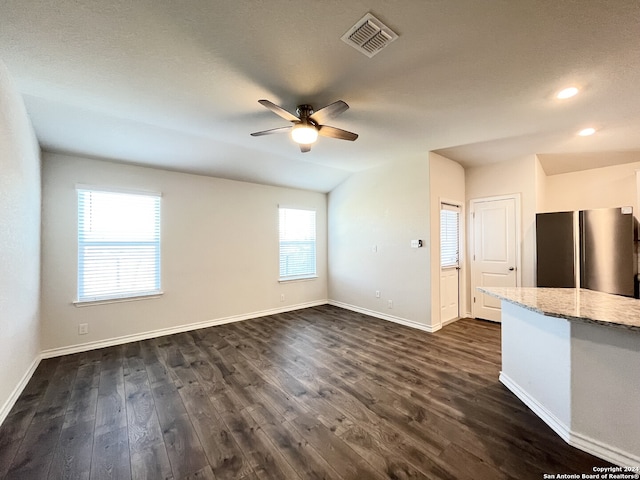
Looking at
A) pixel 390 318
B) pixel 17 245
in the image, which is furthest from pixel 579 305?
pixel 17 245

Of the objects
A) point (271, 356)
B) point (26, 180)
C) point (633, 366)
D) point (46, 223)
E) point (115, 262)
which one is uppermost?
point (26, 180)

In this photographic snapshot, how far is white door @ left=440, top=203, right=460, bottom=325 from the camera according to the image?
4.27 m

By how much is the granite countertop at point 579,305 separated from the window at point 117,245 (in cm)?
438

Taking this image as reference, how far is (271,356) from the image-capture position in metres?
3.18

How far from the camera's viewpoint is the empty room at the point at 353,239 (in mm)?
1604

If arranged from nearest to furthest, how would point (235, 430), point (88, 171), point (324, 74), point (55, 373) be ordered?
point (235, 430) < point (324, 74) < point (55, 373) < point (88, 171)

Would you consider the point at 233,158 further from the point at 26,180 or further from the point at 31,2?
the point at 31,2

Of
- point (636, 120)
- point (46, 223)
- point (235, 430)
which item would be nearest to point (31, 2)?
point (46, 223)

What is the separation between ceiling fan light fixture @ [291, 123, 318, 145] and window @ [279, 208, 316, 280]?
9.25 feet

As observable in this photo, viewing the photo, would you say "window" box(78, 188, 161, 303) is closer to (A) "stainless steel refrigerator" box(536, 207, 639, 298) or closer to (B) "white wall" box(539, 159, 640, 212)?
(A) "stainless steel refrigerator" box(536, 207, 639, 298)

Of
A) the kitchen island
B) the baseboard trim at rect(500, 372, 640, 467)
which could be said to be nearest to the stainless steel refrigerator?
the kitchen island

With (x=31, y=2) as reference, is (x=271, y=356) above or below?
below

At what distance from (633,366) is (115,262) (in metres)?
5.17

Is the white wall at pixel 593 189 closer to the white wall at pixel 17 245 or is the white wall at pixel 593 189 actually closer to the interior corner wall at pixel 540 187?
the interior corner wall at pixel 540 187
